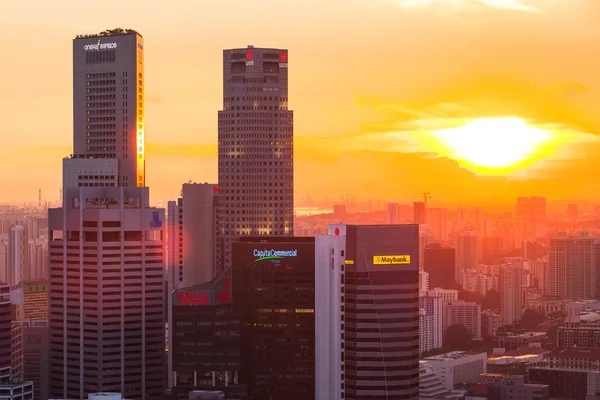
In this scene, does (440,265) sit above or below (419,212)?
below

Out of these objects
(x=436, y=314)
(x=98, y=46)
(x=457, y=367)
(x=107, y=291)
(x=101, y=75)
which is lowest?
(x=457, y=367)

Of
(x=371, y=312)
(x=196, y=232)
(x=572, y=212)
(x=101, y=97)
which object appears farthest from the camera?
(x=572, y=212)

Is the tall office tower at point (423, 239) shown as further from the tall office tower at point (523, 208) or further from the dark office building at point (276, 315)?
the dark office building at point (276, 315)

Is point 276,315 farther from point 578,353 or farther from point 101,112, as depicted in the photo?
point 578,353

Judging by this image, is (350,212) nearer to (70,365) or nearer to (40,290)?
(70,365)

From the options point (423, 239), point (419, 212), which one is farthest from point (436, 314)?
point (419, 212)

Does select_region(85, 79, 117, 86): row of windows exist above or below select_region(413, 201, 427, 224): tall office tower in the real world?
above

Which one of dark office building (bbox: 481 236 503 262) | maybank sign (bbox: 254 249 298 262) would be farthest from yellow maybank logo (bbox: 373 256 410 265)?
dark office building (bbox: 481 236 503 262)

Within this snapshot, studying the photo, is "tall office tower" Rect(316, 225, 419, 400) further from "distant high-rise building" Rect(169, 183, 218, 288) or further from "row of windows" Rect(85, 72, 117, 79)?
"row of windows" Rect(85, 72, 117, 79)
